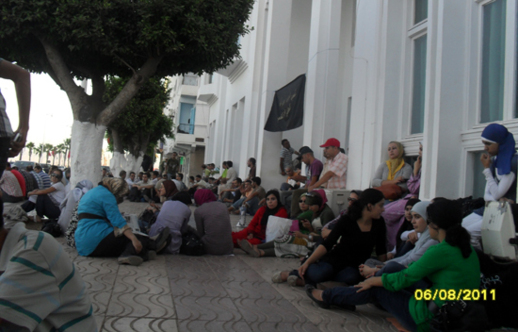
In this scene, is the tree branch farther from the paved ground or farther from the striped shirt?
the striped shirt

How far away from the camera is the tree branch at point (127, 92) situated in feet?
39.7

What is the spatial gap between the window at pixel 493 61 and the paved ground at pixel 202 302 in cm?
358

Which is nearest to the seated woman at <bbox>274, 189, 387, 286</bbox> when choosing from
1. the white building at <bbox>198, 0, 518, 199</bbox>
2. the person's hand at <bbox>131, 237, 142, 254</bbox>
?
the white building at <bbox>198, 0, 518, 199</bbox>

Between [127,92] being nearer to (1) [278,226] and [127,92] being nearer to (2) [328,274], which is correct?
(1) [278,226]

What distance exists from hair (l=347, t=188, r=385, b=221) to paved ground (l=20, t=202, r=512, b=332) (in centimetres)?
95

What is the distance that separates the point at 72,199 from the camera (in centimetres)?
808

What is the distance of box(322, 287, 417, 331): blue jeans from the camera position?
3.87 m

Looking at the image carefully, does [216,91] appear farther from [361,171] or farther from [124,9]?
[361,171]

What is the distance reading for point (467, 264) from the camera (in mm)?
3555

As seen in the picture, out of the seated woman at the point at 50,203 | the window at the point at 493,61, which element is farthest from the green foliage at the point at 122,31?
the window at the point at 493,61

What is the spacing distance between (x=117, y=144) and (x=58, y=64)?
56.7 ft

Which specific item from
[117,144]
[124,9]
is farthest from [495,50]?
[117,144]

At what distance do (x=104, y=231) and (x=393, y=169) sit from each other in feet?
15.7

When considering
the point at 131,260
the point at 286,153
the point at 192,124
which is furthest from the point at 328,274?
the point at 192,124
